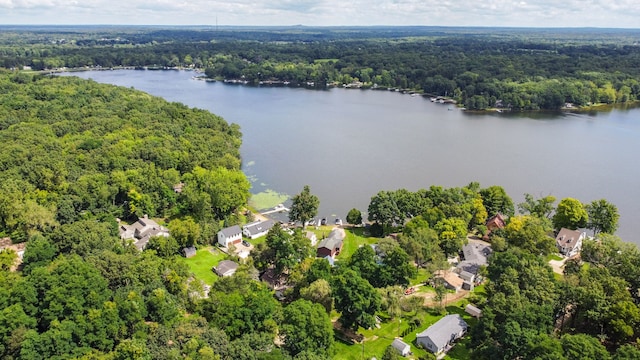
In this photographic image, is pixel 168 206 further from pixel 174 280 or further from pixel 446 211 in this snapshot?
pixel 446 211

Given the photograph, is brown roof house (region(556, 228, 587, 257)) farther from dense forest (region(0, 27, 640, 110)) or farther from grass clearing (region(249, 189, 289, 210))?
dense forest (region(0, 27, 640, 110))

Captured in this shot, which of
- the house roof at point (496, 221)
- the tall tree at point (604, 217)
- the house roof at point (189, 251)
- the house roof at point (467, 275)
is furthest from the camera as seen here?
the house roof at point (496, 221)

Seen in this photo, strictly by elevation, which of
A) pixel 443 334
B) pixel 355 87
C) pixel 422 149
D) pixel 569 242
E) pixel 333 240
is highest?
pixel 355 87

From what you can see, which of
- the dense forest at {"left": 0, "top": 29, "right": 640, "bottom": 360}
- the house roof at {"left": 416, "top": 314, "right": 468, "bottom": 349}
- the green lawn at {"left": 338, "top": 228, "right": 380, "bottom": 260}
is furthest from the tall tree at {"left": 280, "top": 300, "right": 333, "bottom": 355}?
the green lawn at {"left": 338, "top": 228, "right": 380, "bottom": 260}

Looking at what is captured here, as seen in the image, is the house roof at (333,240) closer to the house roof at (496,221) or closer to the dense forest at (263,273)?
the dense forest at (263,273)

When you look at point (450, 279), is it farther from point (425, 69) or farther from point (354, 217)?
point (425, 69)

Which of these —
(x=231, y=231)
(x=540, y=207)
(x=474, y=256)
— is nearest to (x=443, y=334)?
(x=474, y=256)

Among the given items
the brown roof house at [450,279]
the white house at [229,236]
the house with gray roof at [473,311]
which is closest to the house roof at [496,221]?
the brown roof house at [450,279]
